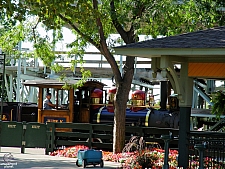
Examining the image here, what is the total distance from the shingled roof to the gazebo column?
0.64 m

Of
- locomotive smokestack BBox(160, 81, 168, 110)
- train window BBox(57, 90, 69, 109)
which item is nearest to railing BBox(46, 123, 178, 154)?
locomotive smokestack BBox(160, 81, 168, 110)

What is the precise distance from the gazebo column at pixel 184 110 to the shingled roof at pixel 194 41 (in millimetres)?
644

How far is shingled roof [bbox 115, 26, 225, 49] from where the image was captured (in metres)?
11.9

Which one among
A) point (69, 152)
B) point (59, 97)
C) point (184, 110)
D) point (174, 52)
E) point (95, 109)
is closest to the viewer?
point (174, 52)

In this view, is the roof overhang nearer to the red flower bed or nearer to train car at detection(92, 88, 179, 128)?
the red flower bed

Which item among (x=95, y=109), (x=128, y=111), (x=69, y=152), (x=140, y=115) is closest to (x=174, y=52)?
(x=69, y=152)

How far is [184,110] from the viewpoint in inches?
519

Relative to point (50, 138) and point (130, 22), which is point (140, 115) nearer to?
point (50, 138)

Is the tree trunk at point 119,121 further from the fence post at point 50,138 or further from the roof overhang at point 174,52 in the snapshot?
the roof overhang at point 174,52

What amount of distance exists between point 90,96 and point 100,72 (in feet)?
33.6

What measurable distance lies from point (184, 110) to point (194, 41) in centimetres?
176

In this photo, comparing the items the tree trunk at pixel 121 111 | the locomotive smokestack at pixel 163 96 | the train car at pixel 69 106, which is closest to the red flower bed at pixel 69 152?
the tree trunk at pixel 121 111

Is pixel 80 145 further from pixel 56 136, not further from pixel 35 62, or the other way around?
pixel 35 62

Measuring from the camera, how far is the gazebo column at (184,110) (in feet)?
42.6
